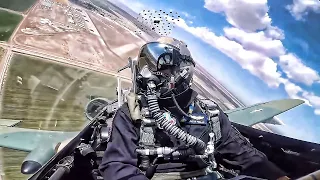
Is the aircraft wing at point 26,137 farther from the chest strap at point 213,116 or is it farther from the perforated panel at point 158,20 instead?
the perforated panel at point 158,20

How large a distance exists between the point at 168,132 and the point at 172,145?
5.7 inches

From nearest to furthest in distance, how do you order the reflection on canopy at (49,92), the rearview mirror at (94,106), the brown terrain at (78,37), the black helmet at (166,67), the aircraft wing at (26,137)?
the black helmet at (166,67), the rearview mirror at (94,106), the aircraft wing at (26,137), the reflection on canopy at (49,92), the brown terrain at (78,37)

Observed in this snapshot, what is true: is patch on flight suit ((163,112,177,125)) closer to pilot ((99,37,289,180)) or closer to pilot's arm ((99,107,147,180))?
pilot ((99,37,289,180))

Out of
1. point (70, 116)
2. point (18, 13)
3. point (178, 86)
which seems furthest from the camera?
point (18, 13)

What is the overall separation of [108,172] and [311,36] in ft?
10.9

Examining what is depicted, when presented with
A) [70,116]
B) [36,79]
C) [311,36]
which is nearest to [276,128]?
[311,36]

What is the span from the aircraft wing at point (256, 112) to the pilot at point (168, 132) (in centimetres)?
150

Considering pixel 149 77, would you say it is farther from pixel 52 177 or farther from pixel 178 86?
pixel 52 177

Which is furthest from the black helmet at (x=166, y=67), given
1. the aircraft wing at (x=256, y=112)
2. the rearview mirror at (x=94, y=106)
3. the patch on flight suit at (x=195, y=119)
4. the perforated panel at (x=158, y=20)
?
the perforated panel at (x=158, y=20)

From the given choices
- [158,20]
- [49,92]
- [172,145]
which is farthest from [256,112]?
[49,92]

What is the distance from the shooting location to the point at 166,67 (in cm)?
178

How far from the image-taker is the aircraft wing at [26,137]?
2.99 m

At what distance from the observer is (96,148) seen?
206 cm

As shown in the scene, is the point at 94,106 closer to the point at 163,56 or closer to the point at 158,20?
the point at 163,56
